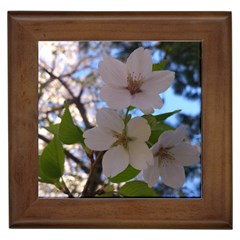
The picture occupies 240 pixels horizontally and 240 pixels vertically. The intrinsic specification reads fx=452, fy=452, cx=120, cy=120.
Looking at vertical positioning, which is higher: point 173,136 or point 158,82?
point 158,82

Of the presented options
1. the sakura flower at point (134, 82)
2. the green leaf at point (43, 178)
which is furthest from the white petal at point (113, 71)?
the green leaf at point (43, 178)

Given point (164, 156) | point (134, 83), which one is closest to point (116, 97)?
point (134, 83)

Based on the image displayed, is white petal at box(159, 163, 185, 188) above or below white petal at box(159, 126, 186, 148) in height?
below

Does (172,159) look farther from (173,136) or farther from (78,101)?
(78,101)

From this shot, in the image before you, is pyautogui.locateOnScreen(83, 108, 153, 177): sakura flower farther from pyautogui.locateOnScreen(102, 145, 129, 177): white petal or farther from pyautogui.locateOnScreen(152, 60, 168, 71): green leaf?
pyautogui.locateOnScreen(152, 60, 168, 71): green leaf

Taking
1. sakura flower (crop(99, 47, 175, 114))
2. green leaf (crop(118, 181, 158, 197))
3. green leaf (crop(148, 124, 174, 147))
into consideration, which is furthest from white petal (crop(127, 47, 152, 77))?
green leaf (crop(118, 181, 158, 197))

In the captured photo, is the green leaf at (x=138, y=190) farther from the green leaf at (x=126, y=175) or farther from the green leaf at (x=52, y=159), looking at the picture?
the green leaf at (x=52, y=159)
